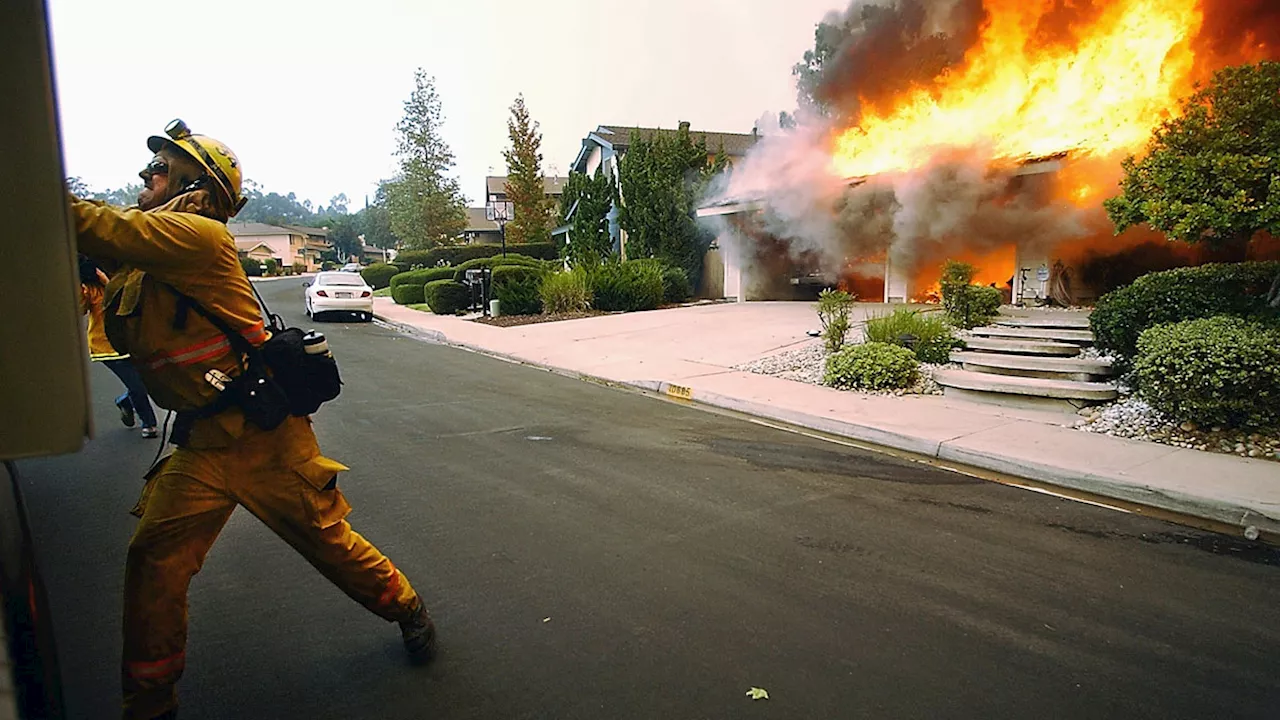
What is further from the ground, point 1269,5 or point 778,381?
point 1269,5

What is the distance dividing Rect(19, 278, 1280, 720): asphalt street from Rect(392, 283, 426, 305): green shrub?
1996 centimetres

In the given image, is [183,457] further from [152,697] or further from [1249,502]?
[1249,502]

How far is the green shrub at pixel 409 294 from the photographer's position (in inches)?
1009

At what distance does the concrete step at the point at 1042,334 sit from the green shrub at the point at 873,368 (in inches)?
63.6

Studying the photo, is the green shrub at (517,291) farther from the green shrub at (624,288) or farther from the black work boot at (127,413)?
the black work boot at (127,413)

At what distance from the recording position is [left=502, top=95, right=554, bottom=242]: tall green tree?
39.0 metres

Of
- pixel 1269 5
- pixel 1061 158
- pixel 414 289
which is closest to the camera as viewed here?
pixel 1269 5

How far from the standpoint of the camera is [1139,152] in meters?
9.88

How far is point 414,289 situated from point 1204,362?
2322cm

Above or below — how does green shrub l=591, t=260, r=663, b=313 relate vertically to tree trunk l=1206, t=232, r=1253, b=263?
below

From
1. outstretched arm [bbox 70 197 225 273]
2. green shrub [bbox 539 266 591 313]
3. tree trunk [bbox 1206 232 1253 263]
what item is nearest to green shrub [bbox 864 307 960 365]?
tree trunk [bbox 1206 232 1253 263]

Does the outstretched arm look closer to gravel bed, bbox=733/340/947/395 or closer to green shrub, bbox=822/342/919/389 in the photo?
gravel bed, bbox=733/340/947/395

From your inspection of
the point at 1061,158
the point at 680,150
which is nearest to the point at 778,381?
the point at 1061,158

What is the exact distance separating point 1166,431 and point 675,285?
15.0 metres
